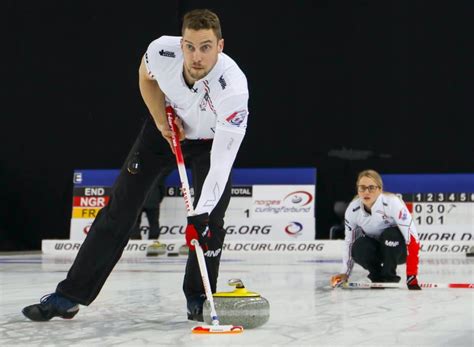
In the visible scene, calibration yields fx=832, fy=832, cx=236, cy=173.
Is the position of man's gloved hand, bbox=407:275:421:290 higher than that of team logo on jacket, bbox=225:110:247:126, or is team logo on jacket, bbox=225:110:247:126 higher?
team logo on jacket, bbox=225:110:247:126

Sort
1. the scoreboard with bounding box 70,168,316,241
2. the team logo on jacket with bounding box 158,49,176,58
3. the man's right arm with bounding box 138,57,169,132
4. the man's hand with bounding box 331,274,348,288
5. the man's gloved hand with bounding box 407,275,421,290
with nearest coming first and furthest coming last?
the team logo on jacket with bounding box 158,49,176,58
the man's right arm with bounding box 138,57,169,132
the man's gloved hand with bounding box 407,275,421,290
the man's hand with bounding box 331,274,348,288
the scoreboard with bounding box 70,168,316,241

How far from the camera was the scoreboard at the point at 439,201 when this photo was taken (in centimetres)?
999

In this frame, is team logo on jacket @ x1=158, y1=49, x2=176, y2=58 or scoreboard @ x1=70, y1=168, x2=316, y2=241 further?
A: scoreboard @ x1=70, y1=168, x2=316, y2=241

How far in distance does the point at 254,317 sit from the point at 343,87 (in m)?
→ 7.95

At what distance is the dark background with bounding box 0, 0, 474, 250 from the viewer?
413 inches

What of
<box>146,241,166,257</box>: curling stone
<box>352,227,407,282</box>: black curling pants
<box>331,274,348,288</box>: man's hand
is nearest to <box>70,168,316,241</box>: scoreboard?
<box>146,241,166,257</box>: curling stone

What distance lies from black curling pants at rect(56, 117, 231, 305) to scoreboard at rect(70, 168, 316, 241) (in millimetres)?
6789

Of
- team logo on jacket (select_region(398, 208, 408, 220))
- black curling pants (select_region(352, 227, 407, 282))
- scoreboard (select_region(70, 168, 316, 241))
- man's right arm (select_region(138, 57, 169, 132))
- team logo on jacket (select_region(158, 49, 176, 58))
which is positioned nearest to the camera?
team logo on jacket (select_region(158, 49, 176, 58))

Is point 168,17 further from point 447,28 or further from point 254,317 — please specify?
point 254,317

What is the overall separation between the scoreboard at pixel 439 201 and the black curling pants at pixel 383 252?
4.48 metres

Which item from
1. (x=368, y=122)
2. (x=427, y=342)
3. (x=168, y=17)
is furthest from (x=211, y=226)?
(x=168, y=17)

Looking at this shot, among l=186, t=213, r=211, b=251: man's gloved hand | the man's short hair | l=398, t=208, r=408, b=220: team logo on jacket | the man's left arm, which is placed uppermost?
the man's short hair

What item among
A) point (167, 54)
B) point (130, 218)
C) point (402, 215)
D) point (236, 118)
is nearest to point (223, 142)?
point (236, 118)

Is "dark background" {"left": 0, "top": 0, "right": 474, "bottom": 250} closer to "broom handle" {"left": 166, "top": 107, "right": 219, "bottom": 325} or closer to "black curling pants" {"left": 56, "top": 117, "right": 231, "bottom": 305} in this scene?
"black curling pants" {"left": 56, "top": 117, "right": 231, "bottom": 305}
